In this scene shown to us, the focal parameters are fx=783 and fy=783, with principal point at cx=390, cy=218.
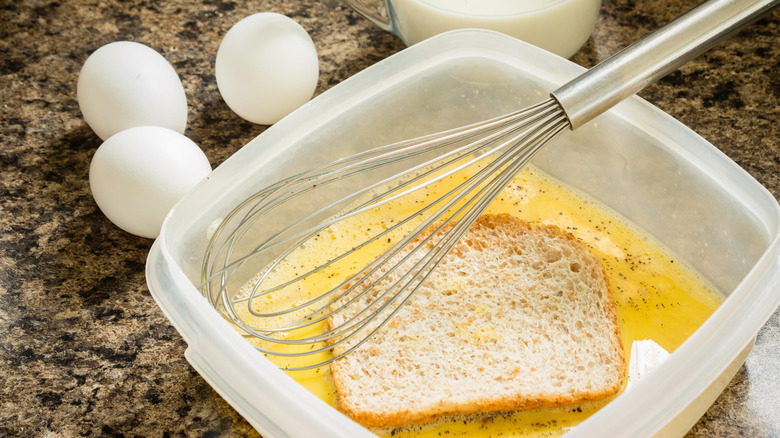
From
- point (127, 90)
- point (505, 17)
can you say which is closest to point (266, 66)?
point (127, 90)

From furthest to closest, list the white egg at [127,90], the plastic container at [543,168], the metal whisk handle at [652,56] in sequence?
the white egg at [127,90], the metal whisk handle at [652,56], the plastic container at [543,168]

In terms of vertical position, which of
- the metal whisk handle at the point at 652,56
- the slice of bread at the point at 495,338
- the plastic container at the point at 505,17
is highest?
the metal whisk handle at the point at 652,56

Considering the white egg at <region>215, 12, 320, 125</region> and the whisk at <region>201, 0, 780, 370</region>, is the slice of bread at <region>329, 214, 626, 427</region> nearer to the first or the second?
the whisk at <region>201, 0, 780, 370</region>

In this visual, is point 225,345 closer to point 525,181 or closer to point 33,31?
point 525,181

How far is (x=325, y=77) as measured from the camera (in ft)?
3.21

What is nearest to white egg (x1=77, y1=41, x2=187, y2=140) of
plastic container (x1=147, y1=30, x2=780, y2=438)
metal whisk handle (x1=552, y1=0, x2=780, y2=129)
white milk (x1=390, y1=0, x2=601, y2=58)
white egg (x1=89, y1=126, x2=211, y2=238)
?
white egg (x1=89, y1=126, x2=211, y2=238)

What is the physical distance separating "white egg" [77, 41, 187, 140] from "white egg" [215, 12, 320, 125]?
0.22ft

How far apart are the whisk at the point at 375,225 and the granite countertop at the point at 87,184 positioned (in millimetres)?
85

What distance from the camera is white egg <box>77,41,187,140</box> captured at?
2.71ft

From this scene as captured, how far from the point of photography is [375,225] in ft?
2.76

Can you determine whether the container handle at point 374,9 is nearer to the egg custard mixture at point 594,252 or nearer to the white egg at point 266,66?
the white egg at point 266,66

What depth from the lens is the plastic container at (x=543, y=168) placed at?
1.84 feet

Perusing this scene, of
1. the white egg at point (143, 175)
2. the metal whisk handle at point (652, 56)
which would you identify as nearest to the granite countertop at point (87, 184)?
the white egg at point (143, 175)

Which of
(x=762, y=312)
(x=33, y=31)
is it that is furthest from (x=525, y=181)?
(x=33, y=31)
